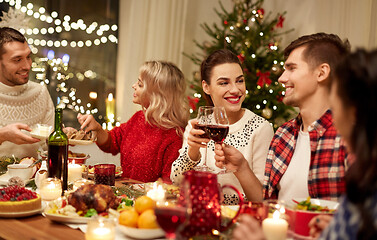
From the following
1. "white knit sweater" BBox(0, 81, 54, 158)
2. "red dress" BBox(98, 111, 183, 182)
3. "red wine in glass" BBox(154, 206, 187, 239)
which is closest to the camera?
"red wine in glass" BBox(154, 206, 187, 239)

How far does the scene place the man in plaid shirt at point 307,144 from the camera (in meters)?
1.76

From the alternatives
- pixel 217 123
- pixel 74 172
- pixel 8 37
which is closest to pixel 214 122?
pixel 217 123

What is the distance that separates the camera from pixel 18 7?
14.6 ft

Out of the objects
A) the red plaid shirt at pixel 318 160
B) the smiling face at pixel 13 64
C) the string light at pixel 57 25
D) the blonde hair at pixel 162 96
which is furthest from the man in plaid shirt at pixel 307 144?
the string light at pixel 57 25

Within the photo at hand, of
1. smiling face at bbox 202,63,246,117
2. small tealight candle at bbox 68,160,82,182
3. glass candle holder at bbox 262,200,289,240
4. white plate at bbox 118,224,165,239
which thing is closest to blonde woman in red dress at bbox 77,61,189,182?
smiling face at bbox 202,63,246,117

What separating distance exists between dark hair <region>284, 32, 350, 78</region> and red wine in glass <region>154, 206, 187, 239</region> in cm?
123

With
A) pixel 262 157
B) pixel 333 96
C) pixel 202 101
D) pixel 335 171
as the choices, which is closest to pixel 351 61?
pixel 333 96

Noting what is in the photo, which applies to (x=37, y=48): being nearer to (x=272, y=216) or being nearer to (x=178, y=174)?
(x=178, y=174)

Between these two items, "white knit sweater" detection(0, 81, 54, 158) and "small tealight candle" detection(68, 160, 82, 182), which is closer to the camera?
"small tealight candle" detection(68, 160, 82, 182)

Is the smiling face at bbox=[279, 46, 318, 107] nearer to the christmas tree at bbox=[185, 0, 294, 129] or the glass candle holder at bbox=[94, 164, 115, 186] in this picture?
the glass candle holder at bbox=[94, 164, 115, 186]

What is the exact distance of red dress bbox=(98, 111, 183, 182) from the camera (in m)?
2.88

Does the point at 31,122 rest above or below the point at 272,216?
above

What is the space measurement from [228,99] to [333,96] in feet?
4.93

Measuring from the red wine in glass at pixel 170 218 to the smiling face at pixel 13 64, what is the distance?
251 cm
